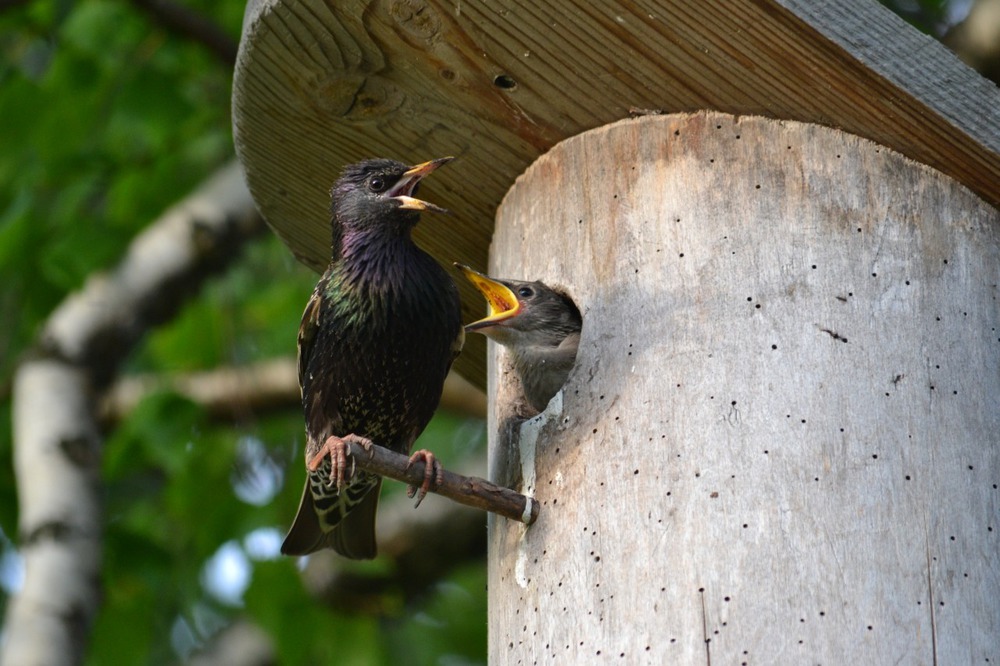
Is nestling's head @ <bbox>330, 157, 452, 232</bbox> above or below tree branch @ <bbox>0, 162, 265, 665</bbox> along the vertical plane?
above

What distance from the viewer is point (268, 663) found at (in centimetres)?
541

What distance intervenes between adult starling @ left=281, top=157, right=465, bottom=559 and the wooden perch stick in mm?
598

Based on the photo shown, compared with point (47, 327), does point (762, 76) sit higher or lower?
higher

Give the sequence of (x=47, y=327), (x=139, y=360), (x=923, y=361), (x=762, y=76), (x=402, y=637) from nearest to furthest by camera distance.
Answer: (x=923, y=361) → (x=762, y=76) → (x=47, y=327) → (x=402, y=637) → (x=139, y=360)

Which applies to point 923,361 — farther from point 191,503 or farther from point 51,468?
point 191,503

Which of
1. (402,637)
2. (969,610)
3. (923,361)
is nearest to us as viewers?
(969,610)

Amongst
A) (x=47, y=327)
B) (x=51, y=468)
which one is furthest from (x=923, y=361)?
(x=47, y=327)

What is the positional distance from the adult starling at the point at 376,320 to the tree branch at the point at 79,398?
1.20 metres

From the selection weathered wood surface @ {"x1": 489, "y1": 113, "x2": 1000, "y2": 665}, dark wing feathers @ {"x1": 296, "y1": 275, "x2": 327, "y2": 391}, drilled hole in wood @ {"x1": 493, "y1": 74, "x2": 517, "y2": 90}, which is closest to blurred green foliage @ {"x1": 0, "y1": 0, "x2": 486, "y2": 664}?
dark wing feathers @ {"x1": 296, "y1": 275, "x2": 327, "y2": 391}

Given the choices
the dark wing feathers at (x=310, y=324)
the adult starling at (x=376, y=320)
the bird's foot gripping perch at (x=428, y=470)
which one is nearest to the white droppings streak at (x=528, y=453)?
the bird's foot gripping perch at (x=428, y=470)

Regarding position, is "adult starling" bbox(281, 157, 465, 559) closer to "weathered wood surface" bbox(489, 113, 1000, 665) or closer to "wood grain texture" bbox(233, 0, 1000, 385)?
"wood grain texture" bbox(233, 0, 1000, 385)

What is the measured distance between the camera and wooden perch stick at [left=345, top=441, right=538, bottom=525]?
283 centimetres

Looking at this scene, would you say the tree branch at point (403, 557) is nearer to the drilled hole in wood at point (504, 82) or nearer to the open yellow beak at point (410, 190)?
the open yellow beak at point (410, 190)

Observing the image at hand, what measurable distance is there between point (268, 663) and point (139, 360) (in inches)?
93.7
